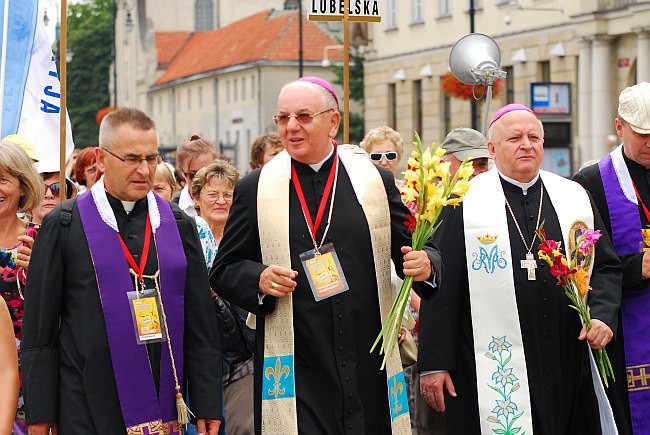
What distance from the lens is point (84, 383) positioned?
5656 millimetres

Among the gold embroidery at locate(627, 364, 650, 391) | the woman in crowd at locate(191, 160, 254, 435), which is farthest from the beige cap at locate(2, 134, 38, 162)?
the gold embroidery at locate(627, 364, 650, 391)

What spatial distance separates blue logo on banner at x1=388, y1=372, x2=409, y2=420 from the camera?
618cm

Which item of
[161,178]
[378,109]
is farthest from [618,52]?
[161,178]

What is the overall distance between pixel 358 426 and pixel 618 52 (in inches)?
1257

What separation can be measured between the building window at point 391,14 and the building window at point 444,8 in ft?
11.7

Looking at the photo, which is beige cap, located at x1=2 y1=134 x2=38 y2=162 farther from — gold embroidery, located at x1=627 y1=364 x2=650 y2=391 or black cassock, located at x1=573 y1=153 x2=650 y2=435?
gold embroidery, located at x1=627 y1=364 x2=650 y2=391

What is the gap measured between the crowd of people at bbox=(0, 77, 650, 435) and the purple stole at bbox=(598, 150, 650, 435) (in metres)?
0.01

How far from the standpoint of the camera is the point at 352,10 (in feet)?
27.4

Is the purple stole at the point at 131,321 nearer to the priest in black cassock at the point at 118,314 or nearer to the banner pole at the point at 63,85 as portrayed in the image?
the priest in black cassock at the point at 118,314

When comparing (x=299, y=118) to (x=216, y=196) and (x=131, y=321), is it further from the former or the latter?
(x=216, y=196)

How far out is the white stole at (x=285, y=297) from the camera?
6125 millimetres

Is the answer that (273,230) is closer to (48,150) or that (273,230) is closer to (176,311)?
(176,311)

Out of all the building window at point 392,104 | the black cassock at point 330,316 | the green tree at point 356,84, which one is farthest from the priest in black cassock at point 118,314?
the green tree at point 356,84

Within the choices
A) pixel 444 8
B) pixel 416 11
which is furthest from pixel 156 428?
pixel 416 11
